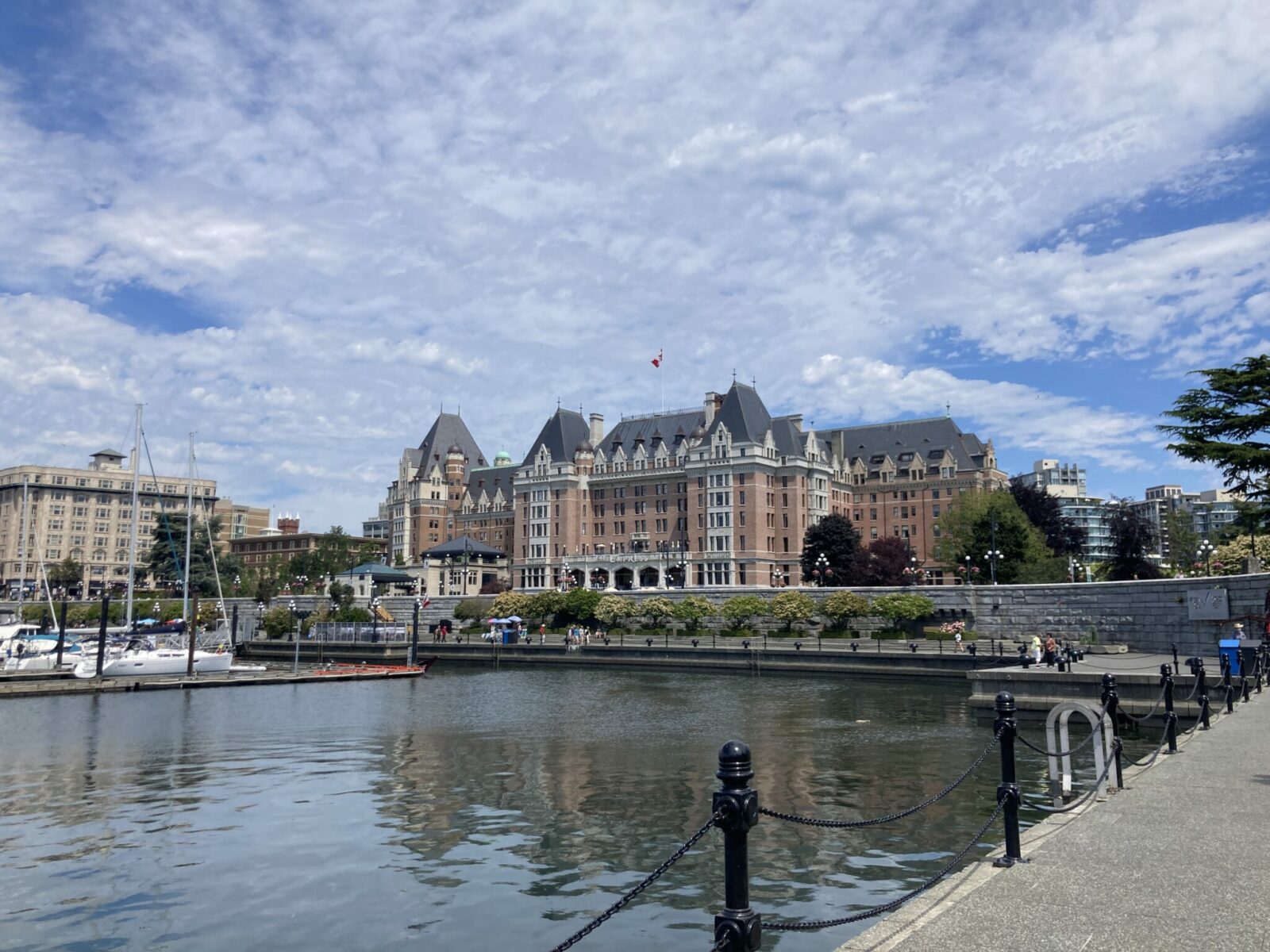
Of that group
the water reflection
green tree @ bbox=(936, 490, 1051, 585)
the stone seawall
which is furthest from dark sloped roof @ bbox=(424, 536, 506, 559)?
the water reflection

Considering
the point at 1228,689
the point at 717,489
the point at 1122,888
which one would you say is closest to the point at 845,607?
the point at 717,489

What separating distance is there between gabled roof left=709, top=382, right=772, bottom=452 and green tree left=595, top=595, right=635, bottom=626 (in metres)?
39.0

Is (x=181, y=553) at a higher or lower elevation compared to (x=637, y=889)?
higher

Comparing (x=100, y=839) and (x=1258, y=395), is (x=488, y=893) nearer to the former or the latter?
(x=100, y=839)

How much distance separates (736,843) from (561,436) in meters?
130

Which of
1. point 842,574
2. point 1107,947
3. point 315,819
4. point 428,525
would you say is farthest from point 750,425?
point 1107,947

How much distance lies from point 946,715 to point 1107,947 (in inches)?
1286

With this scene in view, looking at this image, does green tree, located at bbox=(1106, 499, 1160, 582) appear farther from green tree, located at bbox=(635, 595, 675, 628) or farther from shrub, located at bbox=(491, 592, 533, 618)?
shrub, located at bbox=(491, 592, 533, 618)

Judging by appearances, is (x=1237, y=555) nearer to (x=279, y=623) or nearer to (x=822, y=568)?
(x=822, y=568)

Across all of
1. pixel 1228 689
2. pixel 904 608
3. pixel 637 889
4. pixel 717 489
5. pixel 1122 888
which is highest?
pixel 717 489

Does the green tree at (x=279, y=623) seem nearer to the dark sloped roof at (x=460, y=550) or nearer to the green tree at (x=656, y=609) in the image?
the dark sloped roof at (x=460, y=550)

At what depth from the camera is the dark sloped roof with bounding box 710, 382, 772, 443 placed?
388 feet

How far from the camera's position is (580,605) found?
88.1 metres

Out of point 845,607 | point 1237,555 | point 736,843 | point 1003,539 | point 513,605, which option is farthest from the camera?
point 513,605
